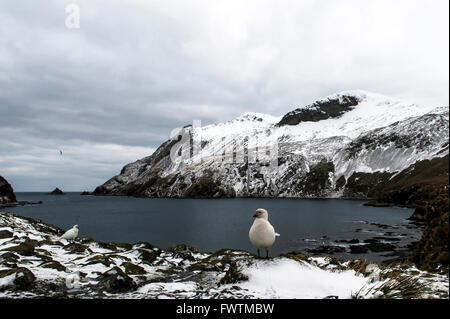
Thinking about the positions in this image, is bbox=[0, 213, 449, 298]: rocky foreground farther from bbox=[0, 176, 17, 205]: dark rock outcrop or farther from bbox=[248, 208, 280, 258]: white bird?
bbox=[0, 176, 17, 205]: dark rock outcrop

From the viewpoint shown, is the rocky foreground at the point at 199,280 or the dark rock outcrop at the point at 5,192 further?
the dark rock outcrop at the point at 5,192

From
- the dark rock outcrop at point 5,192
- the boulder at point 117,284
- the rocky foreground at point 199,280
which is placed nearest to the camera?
the rocky foreground at point 199,280

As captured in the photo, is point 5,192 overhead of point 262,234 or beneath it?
beneath

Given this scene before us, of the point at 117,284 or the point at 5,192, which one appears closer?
the point at 117,284

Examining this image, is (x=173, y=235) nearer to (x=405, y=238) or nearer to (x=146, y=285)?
(x=405, y=238)

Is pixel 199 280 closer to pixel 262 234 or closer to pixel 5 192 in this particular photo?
pixel 262 234

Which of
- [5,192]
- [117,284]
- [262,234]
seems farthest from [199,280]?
[5,192]

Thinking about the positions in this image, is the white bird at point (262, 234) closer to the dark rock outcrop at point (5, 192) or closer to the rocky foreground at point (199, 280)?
the rocky foreground at point (199, 280)

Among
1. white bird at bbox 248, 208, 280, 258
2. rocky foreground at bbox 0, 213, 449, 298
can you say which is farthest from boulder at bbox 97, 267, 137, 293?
white bird at bbox 248, 208, 280, 258

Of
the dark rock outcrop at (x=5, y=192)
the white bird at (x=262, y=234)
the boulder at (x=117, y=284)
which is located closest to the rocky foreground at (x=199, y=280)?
the boulder at (x=117, y=284)

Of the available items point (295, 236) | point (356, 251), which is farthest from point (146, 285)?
point (295, 236)

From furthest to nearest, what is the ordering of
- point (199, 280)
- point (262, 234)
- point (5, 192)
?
1. point (5, 192)
2. point (199, 280)
3. point (262, 234)
